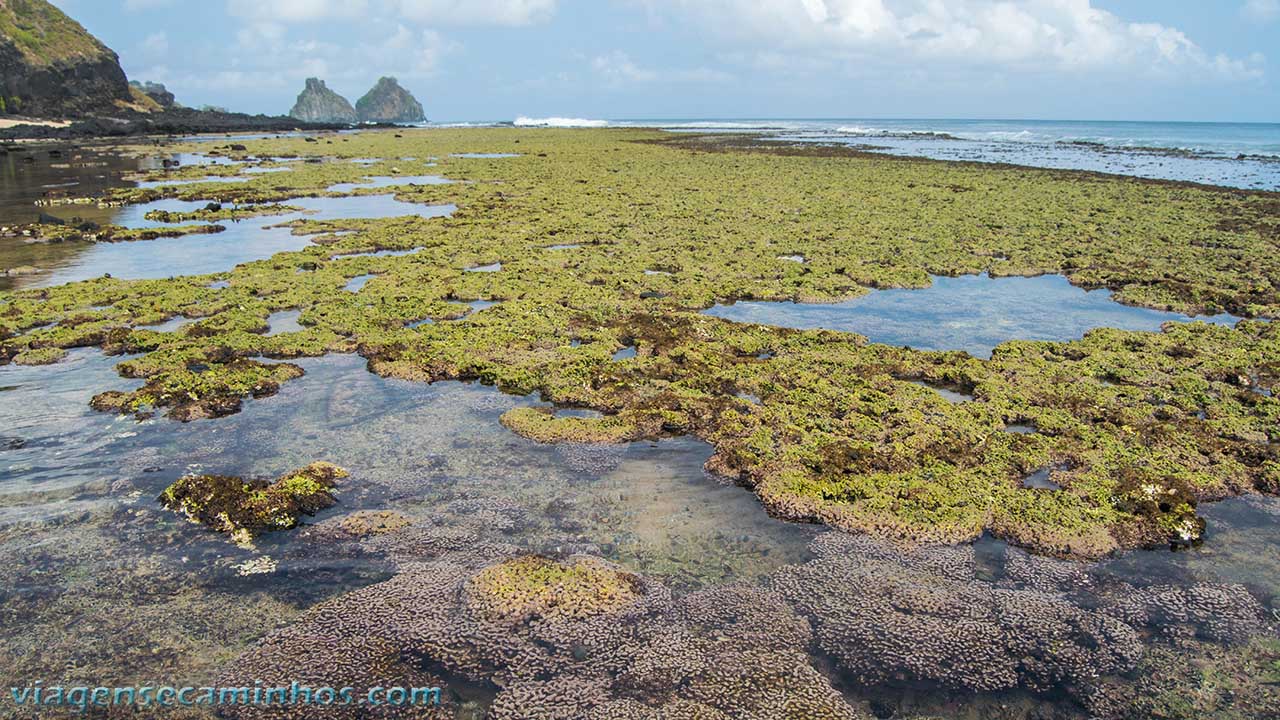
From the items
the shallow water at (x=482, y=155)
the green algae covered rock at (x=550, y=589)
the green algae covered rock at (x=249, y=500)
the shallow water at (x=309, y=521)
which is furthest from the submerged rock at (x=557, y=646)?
the shallow water at (x=482, y=155)

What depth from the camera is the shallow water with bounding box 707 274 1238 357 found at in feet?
47.4

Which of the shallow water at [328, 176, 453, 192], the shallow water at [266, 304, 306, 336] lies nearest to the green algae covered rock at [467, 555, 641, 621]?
the shallow water at [266, 304, 306, 336]

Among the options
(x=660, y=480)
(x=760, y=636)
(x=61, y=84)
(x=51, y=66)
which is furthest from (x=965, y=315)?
(x=61, y=84)

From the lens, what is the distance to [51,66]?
297 ft

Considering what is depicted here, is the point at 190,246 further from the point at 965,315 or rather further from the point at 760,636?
the point at 760,636

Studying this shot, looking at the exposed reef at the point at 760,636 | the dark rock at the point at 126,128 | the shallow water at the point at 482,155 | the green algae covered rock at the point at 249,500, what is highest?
the dark rock at the point at 126,128

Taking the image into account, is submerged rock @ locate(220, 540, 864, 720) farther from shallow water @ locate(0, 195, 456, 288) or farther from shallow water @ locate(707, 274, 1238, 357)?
shallow water @ locate(0, 195, 456, 288)

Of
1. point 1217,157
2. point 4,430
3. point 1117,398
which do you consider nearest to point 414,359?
point 4,430

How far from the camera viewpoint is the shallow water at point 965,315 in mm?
14438

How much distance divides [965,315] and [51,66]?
116483mm

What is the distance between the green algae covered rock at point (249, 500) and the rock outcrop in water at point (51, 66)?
108 metres

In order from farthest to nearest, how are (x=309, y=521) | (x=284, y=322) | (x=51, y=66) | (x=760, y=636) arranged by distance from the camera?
(x=51, y=66) → (x=284, y=322) → (x=309, y=521) → (x=760, y=636)

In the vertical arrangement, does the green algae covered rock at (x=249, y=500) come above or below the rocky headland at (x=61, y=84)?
below

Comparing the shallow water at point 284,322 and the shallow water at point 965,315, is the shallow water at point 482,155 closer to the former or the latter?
the shallow water at point 284,322
